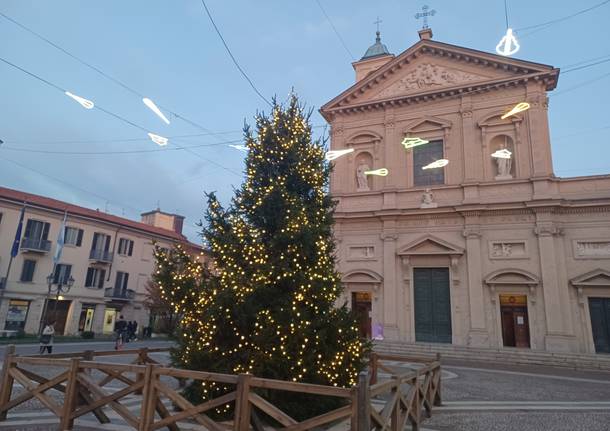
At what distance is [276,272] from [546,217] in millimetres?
19494

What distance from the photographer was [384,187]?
2598cm

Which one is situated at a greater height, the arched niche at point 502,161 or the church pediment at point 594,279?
the arched niche at point 502,161

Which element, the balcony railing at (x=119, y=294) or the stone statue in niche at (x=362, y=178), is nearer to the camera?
Result: the stone statue in niche at (x=362, y=178)

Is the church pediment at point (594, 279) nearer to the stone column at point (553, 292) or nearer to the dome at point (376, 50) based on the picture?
the stone column at point (553, 292)

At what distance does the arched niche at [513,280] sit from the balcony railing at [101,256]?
30086mm

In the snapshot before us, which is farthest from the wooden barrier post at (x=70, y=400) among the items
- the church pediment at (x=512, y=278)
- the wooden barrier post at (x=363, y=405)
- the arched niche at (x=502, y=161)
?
the arched niche at (x=502, y=161)

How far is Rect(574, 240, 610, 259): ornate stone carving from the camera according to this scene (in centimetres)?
2025

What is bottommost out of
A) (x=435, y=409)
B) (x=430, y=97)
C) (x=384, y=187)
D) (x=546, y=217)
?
(x=435, y=409)

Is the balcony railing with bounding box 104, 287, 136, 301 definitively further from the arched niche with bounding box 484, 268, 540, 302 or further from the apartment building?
the arched niche with bounding box 484, 268, 540, 302

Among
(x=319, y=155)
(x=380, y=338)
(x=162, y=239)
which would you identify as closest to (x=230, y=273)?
(x=319, y=155)

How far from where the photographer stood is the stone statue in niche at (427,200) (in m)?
24.1

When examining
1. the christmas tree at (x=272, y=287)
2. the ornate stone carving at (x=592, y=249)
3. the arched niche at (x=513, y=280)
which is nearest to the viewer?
the christmas tree at (x=272, y=287)

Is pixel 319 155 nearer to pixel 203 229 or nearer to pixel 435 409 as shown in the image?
pixel 203 229

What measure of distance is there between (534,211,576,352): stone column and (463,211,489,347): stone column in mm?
2987
